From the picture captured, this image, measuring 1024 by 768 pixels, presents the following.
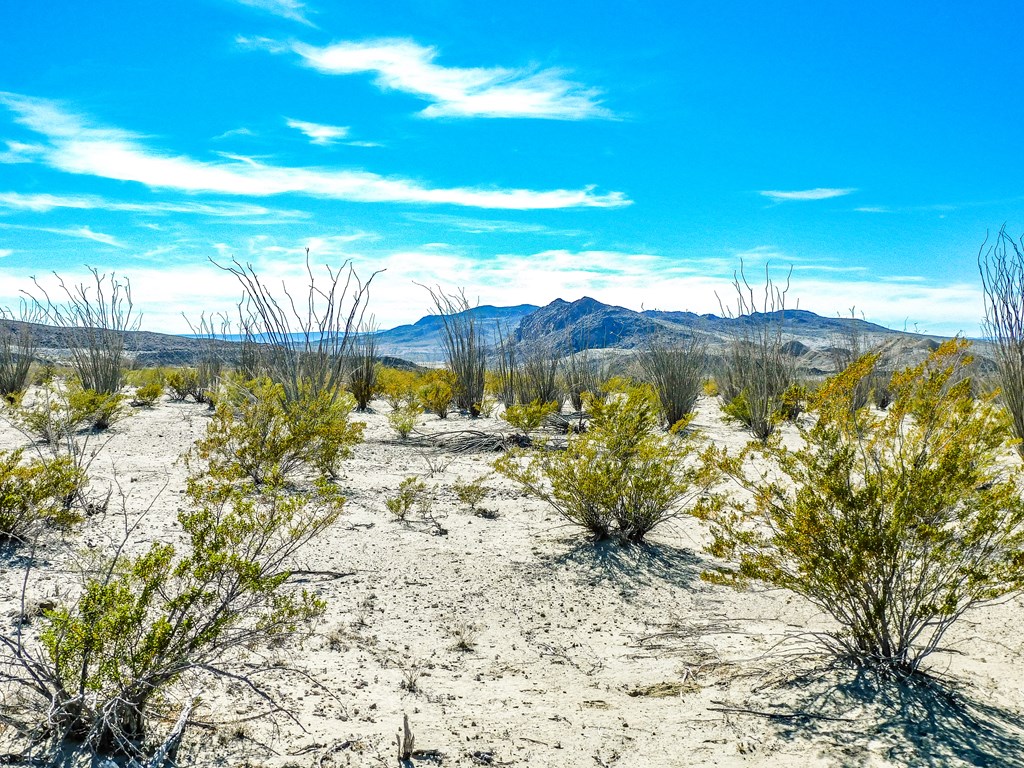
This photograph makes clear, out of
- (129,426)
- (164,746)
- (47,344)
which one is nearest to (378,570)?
(164,746)

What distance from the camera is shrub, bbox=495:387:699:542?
225 inches

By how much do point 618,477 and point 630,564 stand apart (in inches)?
27.2

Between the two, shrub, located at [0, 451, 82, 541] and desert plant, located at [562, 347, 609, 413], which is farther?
desert plant, located at [562, 347, 609, 413]

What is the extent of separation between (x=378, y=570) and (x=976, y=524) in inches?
148

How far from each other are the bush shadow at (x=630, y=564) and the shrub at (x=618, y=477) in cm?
16

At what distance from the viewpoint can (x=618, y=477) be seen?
5652 mm

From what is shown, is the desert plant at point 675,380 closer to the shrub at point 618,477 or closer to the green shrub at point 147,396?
the shrub at point 618,477

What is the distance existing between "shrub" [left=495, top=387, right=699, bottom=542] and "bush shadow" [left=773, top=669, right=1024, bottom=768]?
2433 mm

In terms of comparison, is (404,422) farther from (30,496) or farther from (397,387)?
(30,496)

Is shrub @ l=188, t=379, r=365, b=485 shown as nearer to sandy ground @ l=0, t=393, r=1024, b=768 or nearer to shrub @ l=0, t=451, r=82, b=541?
sandy ground @ l=0, t=393, r=1024, b=768

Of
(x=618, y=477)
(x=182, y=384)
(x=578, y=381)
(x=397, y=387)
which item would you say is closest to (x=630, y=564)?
(x=618, y=477)

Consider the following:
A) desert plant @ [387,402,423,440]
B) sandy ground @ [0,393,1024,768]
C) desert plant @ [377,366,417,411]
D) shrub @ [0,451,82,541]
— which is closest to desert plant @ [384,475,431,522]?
sandy ground @ [0,393,1024,768]

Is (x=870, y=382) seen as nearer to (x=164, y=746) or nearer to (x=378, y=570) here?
(x=378, y=570)

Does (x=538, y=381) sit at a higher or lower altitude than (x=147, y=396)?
higher
